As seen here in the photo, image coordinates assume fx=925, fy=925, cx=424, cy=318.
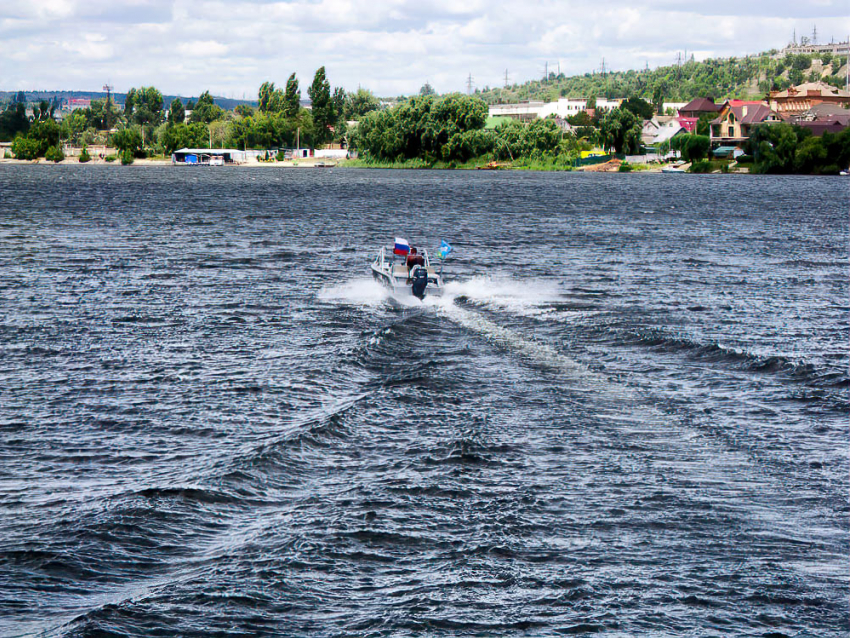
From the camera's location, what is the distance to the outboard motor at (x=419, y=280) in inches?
1626

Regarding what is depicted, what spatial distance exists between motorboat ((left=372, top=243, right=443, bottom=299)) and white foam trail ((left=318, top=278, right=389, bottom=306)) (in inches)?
25.0

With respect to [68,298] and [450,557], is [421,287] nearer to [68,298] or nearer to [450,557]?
[68,298]

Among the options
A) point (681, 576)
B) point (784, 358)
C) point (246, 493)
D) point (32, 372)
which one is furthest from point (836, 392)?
point (32, 372)

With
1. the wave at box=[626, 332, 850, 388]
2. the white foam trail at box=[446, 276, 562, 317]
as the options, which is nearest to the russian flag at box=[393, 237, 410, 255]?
the white foam trail at box=[446, 276, 562, 317]

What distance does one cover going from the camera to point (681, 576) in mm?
16531

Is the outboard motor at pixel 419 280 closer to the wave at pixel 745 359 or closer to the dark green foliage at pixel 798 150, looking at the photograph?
the wave at pixel 745 359

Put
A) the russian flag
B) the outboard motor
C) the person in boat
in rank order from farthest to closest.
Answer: the russian flag → the person in boat → the outboard motor

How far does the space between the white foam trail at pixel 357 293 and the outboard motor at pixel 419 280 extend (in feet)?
7.11

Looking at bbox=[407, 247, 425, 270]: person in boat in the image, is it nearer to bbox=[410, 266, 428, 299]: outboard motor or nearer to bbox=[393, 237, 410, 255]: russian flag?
bbox=[410, 266, 428, 299]: outboard motor

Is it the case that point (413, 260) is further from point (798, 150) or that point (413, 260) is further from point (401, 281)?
point (798, 150)

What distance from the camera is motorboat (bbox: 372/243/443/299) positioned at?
136ft

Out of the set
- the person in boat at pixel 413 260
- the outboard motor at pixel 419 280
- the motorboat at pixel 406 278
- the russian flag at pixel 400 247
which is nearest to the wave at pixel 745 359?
the outboard motor at pixel 419 280

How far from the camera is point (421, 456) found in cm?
2219

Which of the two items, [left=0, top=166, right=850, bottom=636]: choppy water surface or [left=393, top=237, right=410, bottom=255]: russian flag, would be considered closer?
[left=0, top=166, right=850, bottom=636]: choppy water surface
